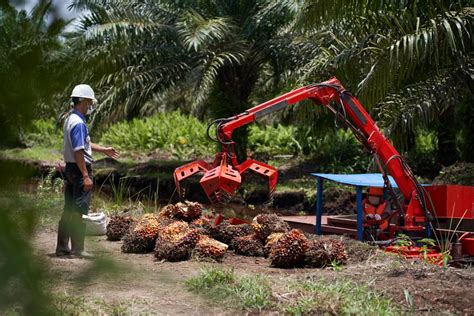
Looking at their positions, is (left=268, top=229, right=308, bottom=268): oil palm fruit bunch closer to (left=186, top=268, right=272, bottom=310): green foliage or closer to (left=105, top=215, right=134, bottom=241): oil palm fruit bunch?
(left=186, top=268, right=272, bottom=310): green foliage

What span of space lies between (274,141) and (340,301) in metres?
21.4

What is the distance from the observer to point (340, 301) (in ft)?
17.2

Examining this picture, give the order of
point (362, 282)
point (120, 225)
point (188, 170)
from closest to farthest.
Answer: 1. point (362, 282)
2. point (120, 225)
3. point (188, 170)

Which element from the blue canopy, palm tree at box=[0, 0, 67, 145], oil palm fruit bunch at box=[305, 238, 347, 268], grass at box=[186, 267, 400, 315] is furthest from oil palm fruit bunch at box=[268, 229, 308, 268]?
palm tree at box=[0, 0, 67, 145]

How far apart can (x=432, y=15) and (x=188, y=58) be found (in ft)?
30.6

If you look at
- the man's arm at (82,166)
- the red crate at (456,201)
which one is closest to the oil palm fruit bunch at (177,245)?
the man's arm at (82,166)

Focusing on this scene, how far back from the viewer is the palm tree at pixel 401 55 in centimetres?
1135

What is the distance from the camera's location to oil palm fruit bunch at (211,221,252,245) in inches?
338

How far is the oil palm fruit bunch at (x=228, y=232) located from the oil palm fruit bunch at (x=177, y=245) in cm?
83

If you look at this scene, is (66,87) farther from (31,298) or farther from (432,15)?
(432,15)

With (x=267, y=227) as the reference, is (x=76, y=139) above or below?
above

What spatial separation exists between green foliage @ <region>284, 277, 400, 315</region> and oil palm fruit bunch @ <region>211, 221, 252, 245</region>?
9.26ft

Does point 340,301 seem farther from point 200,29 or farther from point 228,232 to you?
point 200,29

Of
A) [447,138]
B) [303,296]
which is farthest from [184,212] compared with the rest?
[447,138]
